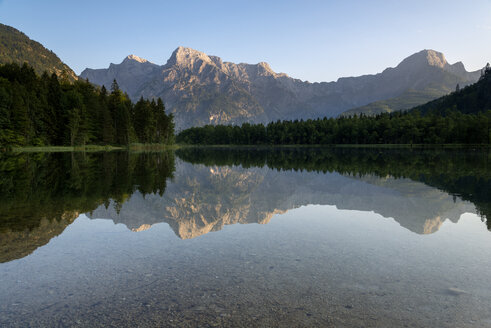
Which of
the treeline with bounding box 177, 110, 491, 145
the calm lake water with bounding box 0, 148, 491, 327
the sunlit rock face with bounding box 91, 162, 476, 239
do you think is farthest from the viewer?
the treeline with bounding box 177, 110, 491, 145

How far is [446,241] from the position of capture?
10.7m

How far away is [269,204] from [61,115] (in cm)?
8733

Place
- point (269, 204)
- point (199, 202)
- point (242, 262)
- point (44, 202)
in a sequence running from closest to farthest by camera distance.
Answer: point (242, 262), point (44, 202), point (269, 204), point (199, 202)

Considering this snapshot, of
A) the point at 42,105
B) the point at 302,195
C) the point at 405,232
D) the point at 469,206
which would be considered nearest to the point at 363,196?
the point at 302,195

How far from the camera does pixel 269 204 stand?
18.2 meters

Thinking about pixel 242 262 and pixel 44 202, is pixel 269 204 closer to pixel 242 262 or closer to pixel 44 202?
pixel 242 262

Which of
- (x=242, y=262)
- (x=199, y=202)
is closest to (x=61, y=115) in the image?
(x=199, y=202)

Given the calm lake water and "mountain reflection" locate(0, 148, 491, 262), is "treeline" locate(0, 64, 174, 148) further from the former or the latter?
the calm lake water

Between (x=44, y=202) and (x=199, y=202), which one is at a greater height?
(x=44, y=202)

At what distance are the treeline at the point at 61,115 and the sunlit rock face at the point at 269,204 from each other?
68.7 m

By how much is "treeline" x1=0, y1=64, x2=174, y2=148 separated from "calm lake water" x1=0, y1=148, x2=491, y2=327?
6726 centimetres

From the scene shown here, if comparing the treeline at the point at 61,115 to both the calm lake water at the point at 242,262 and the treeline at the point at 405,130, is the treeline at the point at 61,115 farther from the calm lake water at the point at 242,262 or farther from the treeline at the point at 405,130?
the treeline at the point at 405,130

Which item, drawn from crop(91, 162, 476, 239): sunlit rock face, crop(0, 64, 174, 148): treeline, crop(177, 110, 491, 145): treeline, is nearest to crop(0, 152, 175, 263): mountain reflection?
crop(91, 162, 476, 239): sunlit rock face

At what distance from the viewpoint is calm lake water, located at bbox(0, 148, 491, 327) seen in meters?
5.87
